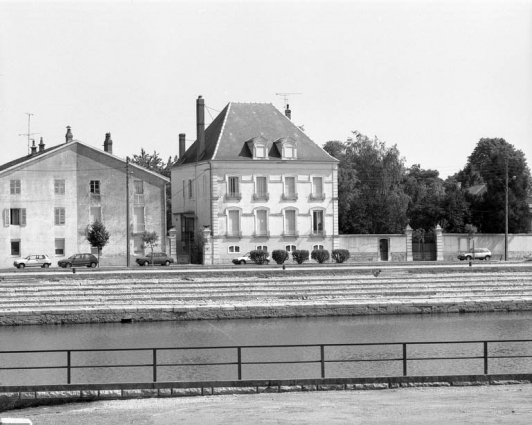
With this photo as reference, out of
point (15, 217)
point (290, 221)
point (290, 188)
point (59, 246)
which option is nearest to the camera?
point (15, 217)

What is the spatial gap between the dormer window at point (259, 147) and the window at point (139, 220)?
8824 mm

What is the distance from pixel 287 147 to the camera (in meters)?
72.1

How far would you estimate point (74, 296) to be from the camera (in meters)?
42.4

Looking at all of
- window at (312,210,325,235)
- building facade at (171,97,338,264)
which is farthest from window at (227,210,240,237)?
window at (312,210,325,235)

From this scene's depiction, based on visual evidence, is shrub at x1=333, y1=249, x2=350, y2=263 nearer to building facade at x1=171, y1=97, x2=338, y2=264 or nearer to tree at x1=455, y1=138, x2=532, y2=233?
building facade at x1=171, y1=97, x2=338, y2=264

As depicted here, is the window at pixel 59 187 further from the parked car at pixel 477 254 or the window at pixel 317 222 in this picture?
the parked car at pixel 477 254

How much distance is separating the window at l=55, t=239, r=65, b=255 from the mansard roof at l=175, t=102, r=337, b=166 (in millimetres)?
11601

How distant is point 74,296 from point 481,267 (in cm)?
1932

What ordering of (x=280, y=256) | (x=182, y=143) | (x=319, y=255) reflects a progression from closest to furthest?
(x=280, y=256) < (x=319, y=255) < (x=182, y=143)

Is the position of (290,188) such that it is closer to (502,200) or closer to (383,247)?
(383,247)

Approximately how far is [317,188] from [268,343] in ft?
134

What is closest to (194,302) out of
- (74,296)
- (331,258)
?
(74,296)

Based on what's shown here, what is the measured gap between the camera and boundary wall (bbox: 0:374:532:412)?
65.4ft

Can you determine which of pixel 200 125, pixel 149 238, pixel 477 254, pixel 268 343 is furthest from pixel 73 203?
pixel 268 343
